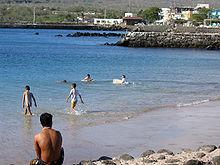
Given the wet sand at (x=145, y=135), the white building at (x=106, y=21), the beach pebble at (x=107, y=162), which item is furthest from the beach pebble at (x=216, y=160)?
the white building at (x=106, y=21)

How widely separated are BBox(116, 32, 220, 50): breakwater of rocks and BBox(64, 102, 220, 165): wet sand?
4749 cm

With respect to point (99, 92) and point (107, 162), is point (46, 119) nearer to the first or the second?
point (107, 162)

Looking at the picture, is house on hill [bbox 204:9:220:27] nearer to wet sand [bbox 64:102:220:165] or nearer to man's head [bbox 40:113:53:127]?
wet sand [bbox 64:102:220:165]

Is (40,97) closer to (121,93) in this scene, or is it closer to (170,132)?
(121,93)

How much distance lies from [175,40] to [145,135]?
53140 mm

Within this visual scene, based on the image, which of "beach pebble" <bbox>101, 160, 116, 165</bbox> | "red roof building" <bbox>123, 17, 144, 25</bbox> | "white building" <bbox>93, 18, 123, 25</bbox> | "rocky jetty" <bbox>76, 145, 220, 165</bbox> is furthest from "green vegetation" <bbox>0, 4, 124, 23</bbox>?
"beach pebble" <bbox>101, 160, 116, 165</bbox>

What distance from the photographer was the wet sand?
40.4 ft

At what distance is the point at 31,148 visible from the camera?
12.5m

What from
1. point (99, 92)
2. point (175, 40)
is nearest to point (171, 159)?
point (99, 92)

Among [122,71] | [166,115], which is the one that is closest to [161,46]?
[122,71]

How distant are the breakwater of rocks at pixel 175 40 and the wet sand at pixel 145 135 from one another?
47.5 m

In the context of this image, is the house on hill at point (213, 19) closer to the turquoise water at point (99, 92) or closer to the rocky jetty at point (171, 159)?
the turquoise water at point (99, 92)

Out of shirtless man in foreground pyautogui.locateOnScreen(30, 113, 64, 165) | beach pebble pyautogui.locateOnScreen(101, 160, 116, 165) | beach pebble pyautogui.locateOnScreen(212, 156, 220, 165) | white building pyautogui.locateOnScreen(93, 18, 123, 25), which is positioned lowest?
white building pyautogui.locateOnScreen(93, 18, 123, 25)

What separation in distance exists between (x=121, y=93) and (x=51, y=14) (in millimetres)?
170987
